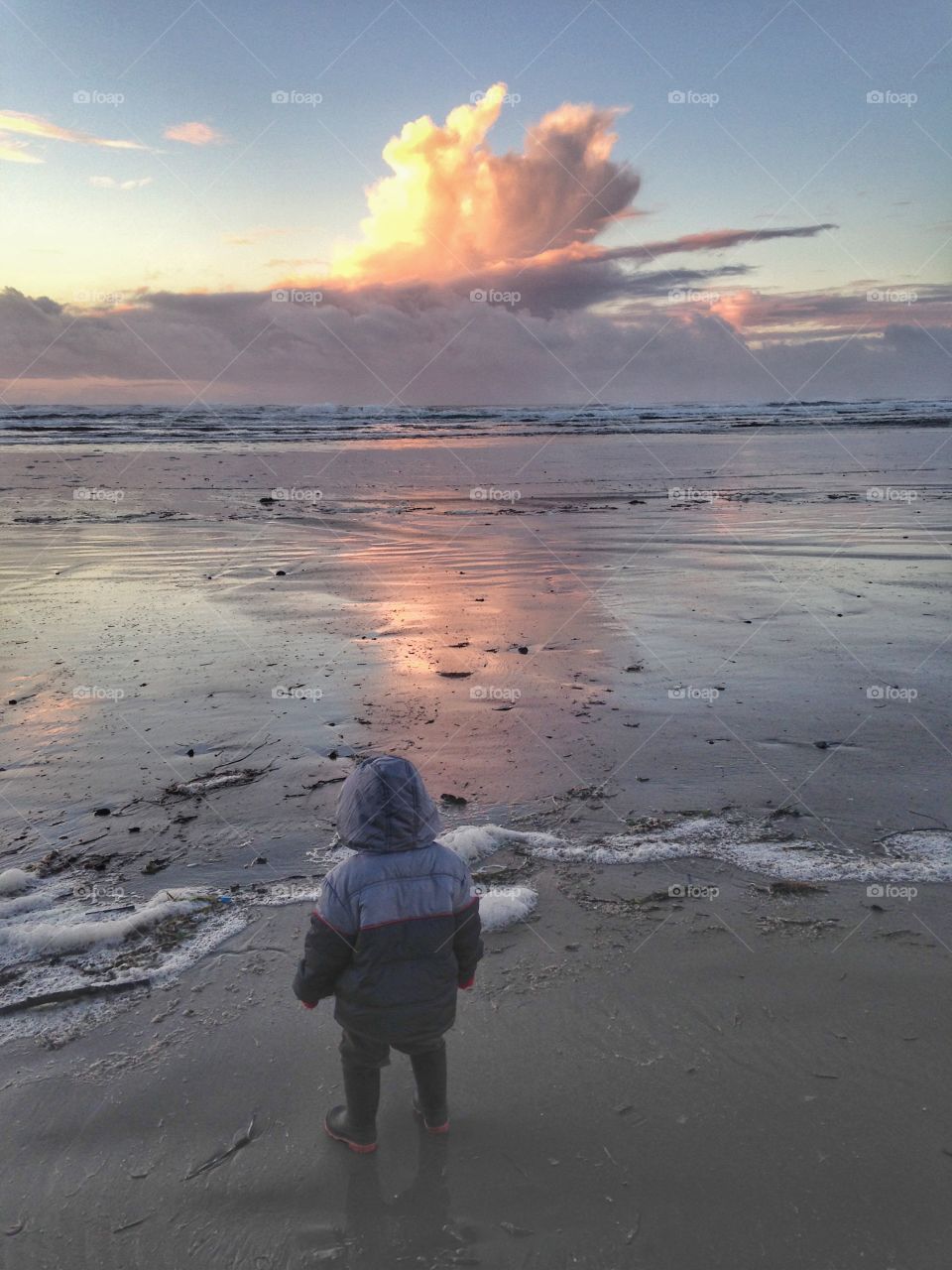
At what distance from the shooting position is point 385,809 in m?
2.77

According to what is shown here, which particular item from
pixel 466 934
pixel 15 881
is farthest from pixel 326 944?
pixel 15 881

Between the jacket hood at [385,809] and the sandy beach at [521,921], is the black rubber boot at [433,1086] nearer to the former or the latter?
the sandy beach at [521,921]

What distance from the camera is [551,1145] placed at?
2762 millimetres

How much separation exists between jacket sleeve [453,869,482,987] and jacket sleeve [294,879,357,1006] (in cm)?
35

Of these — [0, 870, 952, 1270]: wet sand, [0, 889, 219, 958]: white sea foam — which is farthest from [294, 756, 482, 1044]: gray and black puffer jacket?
[0, 889, 219, 958]: white sea foam

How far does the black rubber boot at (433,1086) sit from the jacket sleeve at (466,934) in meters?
0.25

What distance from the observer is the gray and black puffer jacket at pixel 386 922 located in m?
2.77

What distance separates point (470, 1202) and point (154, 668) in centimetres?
565

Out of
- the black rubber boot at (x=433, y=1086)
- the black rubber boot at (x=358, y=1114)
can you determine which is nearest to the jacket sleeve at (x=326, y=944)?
the black rubber boot at (x=358, y=1114)

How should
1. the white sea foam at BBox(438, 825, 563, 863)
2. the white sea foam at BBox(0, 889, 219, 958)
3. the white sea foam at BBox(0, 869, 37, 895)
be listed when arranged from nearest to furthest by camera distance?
1. the white sea foam at BBox(0, 889, 219, 958)
2. the white sea foam at BBox(0, 869, 37, 895)
3. the white sea foam at BBox(438, 825, 563, 863)

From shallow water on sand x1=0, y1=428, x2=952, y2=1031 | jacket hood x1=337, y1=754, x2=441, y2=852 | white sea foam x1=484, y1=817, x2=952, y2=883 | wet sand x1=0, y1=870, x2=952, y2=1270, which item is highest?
jacket hood x1=337, y1=754, x2=441, y2=852

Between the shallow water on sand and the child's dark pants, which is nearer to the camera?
the child's dark pants

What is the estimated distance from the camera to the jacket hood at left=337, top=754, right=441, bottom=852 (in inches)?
109

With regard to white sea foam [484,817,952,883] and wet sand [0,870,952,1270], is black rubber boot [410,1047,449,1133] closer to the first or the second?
wet sand [0,870,952,1270]
